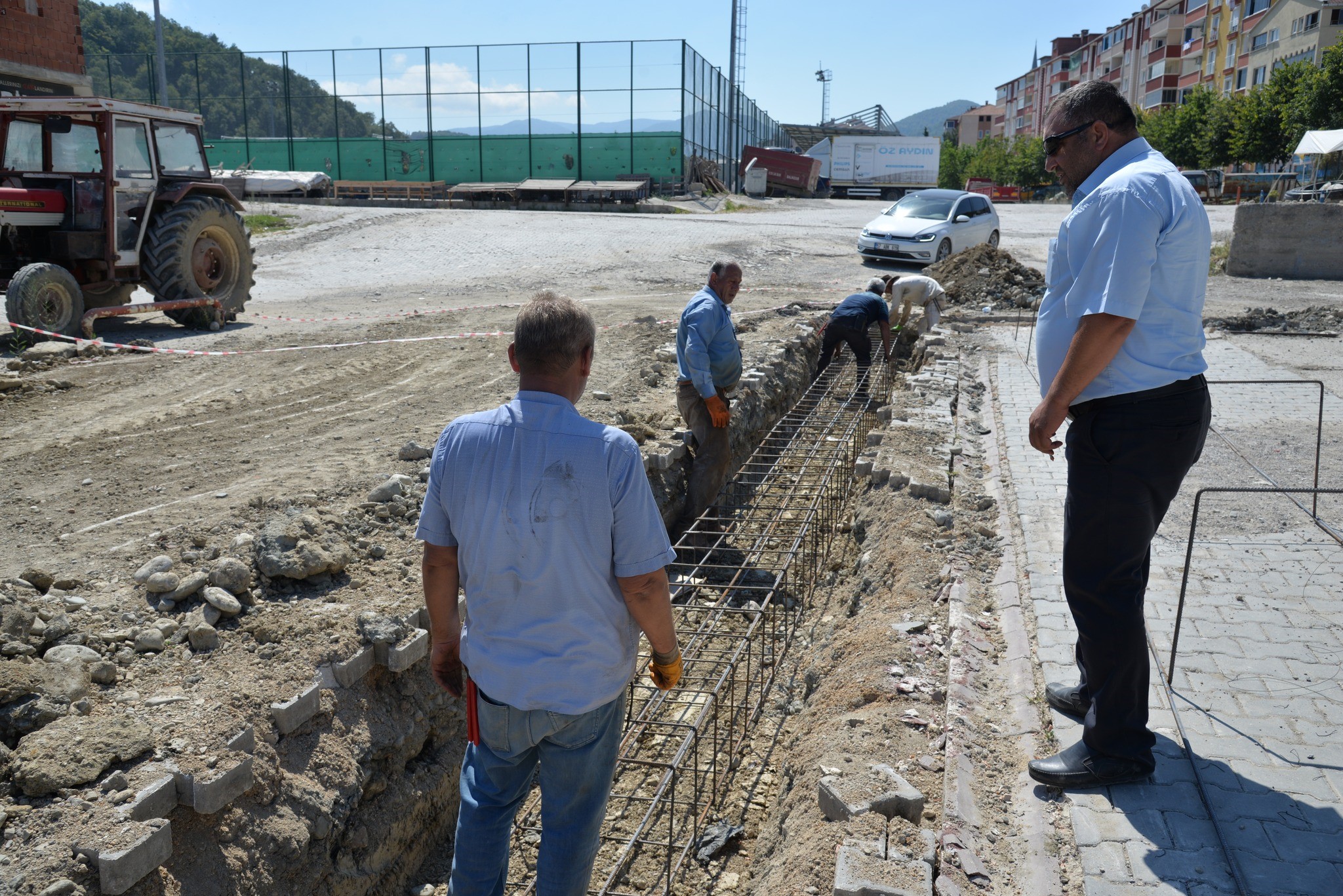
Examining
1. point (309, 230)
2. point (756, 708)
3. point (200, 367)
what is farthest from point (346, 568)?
point (309, 230)

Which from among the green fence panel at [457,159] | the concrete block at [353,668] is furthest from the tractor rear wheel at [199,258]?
the green fence panel at [457,159]

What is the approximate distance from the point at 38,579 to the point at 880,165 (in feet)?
147

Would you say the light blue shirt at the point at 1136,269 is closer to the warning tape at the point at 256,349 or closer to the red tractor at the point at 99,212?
the warning tape at the point at 256,349

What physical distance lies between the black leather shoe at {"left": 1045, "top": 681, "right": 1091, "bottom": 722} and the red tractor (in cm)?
901

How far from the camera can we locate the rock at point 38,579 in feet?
12.0

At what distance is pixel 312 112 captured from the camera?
38688 millimetres

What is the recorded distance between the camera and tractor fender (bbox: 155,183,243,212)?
1038 cm

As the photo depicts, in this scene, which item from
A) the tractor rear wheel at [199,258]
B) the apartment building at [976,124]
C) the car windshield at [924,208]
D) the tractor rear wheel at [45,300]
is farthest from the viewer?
the apartment building at [976,124]

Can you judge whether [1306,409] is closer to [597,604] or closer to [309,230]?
[597,604]

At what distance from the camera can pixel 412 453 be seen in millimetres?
5555

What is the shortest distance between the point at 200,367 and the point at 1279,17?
60.3 m

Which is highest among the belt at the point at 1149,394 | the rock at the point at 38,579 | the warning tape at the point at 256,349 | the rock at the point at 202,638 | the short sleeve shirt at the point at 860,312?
the belt at the point at 1149,394

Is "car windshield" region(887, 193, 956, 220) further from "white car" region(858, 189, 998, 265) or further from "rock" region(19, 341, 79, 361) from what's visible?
"rock" region(19, 341, 79, 361)

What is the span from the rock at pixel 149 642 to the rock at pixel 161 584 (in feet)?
0.92
